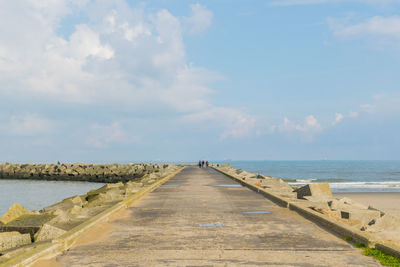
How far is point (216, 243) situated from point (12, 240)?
388 centimetres

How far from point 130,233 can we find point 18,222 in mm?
3007

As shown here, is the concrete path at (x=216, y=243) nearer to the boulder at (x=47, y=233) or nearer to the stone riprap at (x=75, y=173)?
the boulder at (x=47, y=233)

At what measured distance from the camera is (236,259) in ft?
19.2

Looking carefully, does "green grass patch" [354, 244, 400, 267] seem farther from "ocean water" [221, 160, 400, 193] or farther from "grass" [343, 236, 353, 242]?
"ocean water" [221, 160, 400, 193]

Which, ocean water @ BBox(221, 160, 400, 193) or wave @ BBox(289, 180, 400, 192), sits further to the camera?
ocean water @ BBox(221, 160, 400, 193)

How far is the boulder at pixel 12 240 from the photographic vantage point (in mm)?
6943

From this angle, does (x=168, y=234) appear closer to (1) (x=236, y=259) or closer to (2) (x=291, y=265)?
(1) (x=236, y=259)

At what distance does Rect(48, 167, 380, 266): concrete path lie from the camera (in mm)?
5793

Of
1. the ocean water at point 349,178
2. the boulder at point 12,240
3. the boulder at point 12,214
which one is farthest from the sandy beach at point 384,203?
the boulder at point 12,240

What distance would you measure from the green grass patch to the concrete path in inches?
5.5

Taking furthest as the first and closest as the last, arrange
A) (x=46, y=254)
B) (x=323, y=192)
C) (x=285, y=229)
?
(x=323, y=192), (x=285, y=229), (x=46, y=254)

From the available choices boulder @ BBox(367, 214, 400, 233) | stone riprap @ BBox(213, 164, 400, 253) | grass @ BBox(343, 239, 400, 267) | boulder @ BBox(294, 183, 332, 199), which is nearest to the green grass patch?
grass @ BBox(343, 239, 400, 267)

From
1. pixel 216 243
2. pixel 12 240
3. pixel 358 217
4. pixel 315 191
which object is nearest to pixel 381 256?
pixel 216 243

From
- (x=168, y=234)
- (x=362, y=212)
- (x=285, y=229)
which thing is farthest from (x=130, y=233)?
(x=362, y=212)
